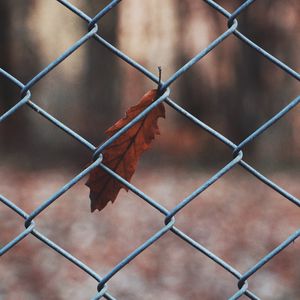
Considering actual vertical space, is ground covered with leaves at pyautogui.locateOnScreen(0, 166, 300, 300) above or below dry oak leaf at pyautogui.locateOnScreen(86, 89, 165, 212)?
above

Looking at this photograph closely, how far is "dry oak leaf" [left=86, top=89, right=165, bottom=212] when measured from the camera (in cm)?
130

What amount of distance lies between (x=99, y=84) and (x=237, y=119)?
6.35 feet

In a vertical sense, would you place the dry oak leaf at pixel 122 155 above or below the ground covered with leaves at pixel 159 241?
below

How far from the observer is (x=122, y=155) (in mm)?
1316

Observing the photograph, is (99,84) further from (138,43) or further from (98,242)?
(98,242)

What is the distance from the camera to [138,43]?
32.0ft

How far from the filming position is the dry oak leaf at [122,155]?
1298 mm

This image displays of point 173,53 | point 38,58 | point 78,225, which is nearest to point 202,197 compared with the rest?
point 78,225

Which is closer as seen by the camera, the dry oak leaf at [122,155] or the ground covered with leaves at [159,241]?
the dry oak leaf at [122,155]

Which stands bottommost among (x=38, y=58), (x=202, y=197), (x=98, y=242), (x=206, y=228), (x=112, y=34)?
(x=98, y=242)

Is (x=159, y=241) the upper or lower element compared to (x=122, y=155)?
upper

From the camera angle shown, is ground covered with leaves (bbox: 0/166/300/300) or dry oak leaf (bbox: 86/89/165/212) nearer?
dry oak leaf (bbox: 86/89/165/212)

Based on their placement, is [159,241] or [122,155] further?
[159,241]

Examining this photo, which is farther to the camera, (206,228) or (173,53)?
(173,53)
